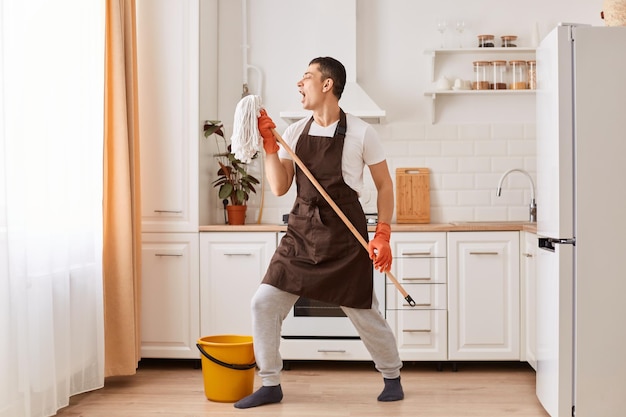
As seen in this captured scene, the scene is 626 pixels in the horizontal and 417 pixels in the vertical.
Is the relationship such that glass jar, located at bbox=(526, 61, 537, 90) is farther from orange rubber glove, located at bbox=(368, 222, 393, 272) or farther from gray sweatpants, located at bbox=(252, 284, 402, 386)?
gray sweatpants, located at bbox=(252, 284, 402, 386)

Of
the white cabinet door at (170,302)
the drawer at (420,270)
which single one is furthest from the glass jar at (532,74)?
the white cabinet door at (170,302)

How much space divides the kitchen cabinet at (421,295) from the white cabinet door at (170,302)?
1082 millimetres

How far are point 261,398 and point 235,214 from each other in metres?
1.36

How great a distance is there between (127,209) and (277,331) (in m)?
1.03

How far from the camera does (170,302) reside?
4.20m

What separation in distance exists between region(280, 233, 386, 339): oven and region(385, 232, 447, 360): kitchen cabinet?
0.07 metres

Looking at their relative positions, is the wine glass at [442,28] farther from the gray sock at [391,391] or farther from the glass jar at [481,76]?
the gray sock at [391,391]

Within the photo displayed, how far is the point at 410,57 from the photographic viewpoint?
15.7 feet

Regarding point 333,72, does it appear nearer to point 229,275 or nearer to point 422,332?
point 229,275
